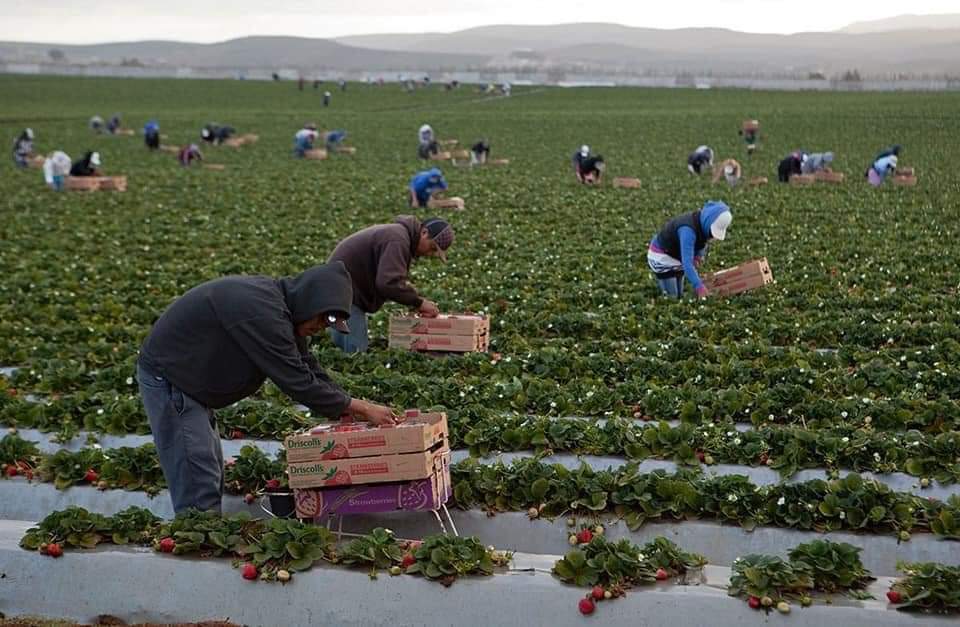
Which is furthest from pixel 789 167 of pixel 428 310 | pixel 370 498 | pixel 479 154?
pixel 370 498

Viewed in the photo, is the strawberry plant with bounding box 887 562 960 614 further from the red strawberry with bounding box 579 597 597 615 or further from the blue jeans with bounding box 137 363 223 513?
the blue jeans with bounding box 137 363 223 513

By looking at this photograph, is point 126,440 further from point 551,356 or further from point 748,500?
point 748,500

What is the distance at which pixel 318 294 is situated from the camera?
6.29 metres

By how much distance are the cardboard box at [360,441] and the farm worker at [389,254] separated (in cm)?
304

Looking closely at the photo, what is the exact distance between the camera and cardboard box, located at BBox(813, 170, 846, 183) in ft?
89.2

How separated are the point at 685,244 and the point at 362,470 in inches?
261

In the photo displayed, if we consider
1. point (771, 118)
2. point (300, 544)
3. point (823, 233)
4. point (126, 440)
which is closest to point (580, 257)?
point (823, 233)

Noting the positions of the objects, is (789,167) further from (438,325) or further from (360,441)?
(360,441)

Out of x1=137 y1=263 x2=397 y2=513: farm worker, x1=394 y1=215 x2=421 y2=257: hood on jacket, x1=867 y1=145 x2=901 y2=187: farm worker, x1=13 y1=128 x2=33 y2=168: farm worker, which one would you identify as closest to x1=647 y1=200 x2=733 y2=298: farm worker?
x1=394 y1=215 x2=421 y2=257: hood on jacket

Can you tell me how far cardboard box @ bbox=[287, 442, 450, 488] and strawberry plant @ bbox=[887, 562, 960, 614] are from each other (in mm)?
2739

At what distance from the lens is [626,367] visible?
34.3ft

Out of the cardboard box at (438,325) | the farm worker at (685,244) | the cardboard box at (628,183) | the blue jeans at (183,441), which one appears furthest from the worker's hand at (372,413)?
the cardboard box at (628,183)

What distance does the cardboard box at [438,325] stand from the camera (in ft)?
36.1

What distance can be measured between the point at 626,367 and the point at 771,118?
4860 centimetres
